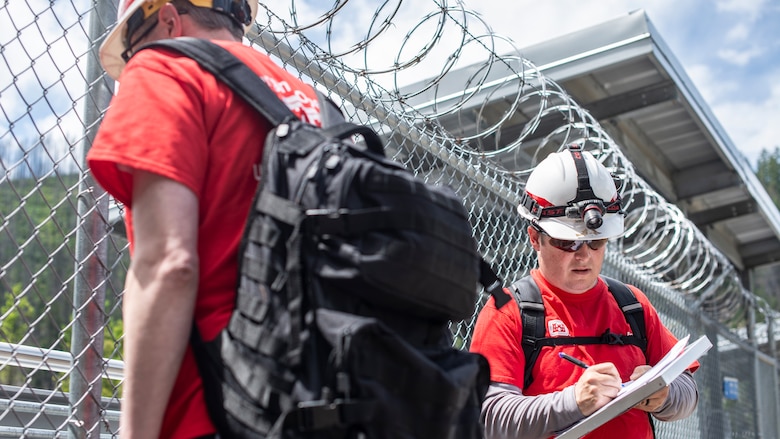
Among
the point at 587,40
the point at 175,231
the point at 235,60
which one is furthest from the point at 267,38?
the point at 587,40

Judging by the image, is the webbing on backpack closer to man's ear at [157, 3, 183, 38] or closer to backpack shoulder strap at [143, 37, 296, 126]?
backpack shoulder strap at [143, 37, 296, 126]

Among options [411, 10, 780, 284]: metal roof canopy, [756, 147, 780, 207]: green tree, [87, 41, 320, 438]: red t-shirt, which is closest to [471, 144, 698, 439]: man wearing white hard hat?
[87, 41, 320, 438]: red t-shirt

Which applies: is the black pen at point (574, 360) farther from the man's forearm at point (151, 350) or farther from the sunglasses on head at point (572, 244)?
the man's forearm at point (151, 350)

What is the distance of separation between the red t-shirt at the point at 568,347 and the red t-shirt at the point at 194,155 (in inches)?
53.4

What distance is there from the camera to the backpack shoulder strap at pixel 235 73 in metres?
1.77

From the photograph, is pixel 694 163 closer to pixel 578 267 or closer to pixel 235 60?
pixel 578 267

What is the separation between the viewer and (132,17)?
6.58ft

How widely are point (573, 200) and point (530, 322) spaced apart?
0.52 metres

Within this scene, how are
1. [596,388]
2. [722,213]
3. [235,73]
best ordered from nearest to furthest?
[235,73] → [596,388] → [722,213]

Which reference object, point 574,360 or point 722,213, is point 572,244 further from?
point 722,213

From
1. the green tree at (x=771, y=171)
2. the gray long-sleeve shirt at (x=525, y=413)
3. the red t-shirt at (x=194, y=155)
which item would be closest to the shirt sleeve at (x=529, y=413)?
the gray long-sleeve shirt at (x=525, y=413)

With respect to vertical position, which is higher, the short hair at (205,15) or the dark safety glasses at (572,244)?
the short hair at (205,15)

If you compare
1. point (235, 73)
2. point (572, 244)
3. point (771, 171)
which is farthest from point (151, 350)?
point (771, 171)

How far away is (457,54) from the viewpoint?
3.83 meters
